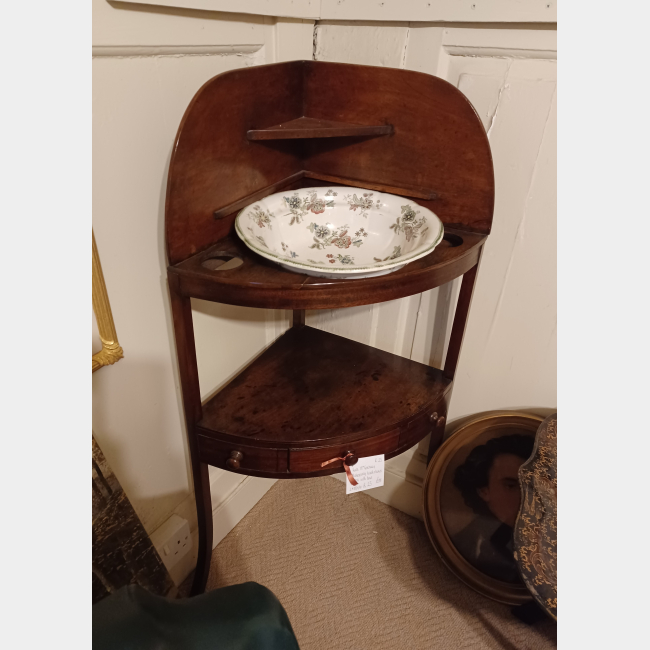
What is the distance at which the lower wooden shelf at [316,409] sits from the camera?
85 cm

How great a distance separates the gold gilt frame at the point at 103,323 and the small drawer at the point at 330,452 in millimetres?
339

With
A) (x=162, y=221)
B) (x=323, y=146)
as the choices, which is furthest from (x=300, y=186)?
(x=162, y=221)

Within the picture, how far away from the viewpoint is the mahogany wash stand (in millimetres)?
691

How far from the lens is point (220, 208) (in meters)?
0.78

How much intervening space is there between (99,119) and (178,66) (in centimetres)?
17

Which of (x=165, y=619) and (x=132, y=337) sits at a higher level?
(x=132, y=337)

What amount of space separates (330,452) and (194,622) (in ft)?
1.22

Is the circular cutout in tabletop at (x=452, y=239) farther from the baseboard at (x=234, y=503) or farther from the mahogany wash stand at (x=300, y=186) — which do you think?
the baseboard at (x=234, y=503)

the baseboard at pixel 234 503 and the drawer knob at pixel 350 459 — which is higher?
the drawer knob at pixel 350 459

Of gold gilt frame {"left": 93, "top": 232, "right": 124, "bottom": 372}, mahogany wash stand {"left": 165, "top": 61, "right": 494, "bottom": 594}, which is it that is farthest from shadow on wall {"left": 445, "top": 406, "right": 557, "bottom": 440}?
gold gilt frame {"left": 93, "top": 232, "right": 124, "bottom": 372}

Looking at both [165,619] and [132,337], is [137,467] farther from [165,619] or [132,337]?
[165,619]

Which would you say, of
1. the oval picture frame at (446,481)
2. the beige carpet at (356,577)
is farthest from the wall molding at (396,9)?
the beige carpet at (356,577)

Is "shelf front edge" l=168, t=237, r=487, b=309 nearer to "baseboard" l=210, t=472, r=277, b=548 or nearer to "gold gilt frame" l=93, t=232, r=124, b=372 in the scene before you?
Answer: "gold gilt frame" l=93, t=232, r=124, b=372

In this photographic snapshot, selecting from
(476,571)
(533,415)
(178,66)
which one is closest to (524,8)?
(178,66)
